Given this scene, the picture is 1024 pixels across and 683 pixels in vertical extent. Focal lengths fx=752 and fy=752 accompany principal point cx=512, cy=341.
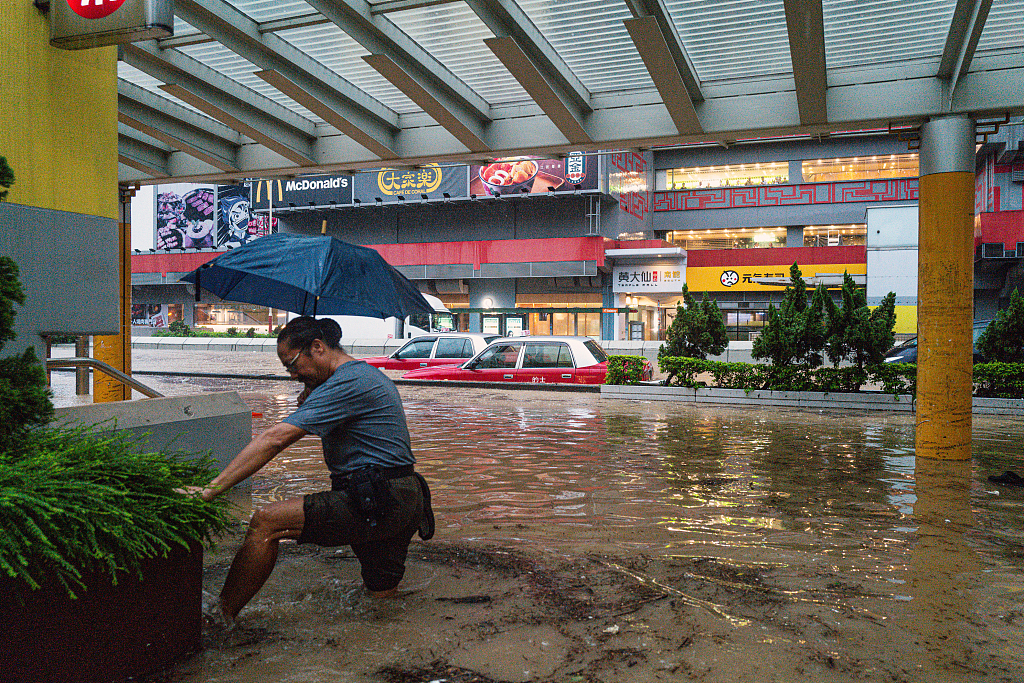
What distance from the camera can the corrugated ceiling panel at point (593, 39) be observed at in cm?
841

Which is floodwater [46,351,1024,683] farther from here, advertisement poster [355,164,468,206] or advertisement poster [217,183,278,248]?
advertisement poster [217,183,278,248]

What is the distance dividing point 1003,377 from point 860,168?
28.7 m

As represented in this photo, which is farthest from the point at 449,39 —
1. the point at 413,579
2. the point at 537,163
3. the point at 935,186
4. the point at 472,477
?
the point at 537,163

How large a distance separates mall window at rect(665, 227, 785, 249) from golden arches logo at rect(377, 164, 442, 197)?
43.0ft

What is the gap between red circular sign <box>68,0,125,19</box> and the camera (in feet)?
17.8

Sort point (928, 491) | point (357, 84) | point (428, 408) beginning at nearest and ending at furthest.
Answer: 1. point (928, 491)
2. point (357, 84)
3. point (428, 408)

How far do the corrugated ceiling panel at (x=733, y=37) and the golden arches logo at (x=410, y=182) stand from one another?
102ft

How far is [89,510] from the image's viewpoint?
109 inches

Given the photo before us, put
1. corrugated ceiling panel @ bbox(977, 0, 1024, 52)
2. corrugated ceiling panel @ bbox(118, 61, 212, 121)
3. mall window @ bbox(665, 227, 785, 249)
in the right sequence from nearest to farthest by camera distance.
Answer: corrugated ceiling panel @ bbox(977, 0, 1024, 52) → corrugated ceiling panel @ bbox(118, 61, 212, 121) → mall window @ bbox(665, 227, 785, 249)

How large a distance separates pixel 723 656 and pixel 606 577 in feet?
3.90

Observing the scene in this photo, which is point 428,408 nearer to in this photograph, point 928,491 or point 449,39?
point 449,39

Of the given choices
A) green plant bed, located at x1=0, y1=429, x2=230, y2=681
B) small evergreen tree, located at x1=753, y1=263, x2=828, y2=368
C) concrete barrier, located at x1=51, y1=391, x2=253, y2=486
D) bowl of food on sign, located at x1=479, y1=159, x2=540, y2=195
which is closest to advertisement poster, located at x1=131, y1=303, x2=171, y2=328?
bowl of food on sign, located at x1=479, y1=159, x2=540, y2=195

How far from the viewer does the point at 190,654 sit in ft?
11.3

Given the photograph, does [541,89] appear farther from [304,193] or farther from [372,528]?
[304,193]
